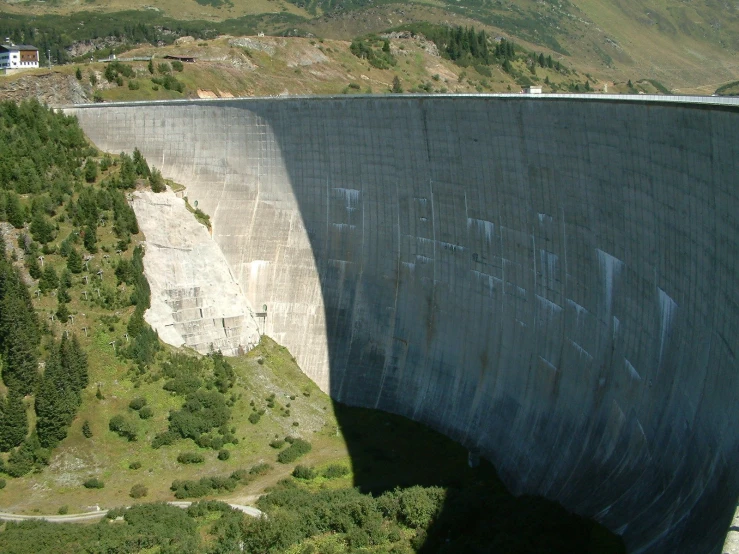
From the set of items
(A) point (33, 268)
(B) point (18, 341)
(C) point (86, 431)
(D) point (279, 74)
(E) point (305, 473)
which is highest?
(D) point (279, 74)

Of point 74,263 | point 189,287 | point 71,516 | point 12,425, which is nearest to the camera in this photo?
point 71,516

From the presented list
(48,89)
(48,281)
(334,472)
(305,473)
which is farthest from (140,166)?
(334,472)

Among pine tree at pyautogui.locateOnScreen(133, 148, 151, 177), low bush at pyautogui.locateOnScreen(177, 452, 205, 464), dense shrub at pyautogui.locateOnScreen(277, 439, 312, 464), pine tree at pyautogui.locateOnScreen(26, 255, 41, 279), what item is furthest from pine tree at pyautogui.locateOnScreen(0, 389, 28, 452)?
pine tree at pyautogui.locateOnScreen(133, 148, 151, 177)

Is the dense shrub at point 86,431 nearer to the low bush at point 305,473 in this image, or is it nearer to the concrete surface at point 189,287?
the concrete surface at point 189,287

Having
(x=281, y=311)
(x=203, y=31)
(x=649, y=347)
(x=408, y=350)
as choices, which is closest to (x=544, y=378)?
(x=649, y=347)

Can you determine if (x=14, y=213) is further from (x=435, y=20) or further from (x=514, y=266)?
(x=435, y=20)

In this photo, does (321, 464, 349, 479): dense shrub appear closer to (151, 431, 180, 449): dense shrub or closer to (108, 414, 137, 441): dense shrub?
(151, 431, 180, 449): dense shrub
